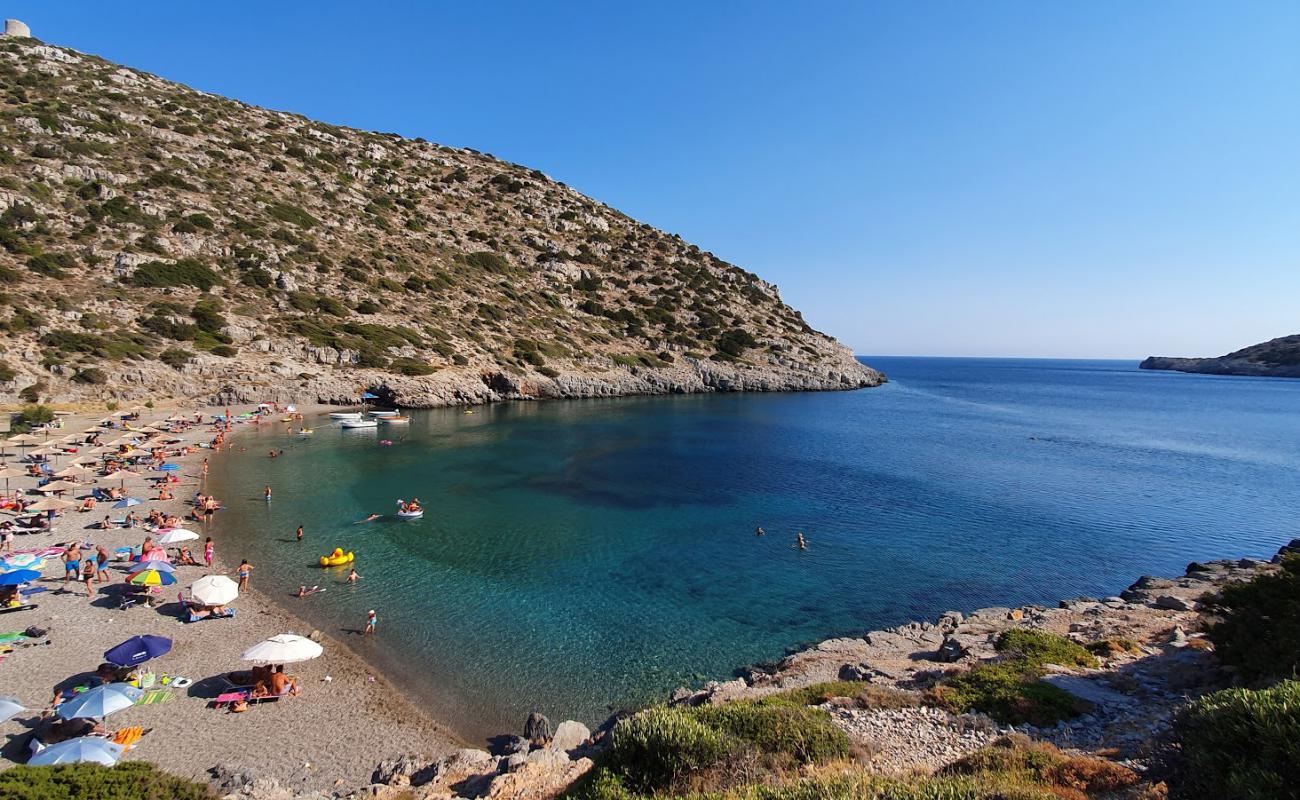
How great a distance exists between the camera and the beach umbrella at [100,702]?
11.9m

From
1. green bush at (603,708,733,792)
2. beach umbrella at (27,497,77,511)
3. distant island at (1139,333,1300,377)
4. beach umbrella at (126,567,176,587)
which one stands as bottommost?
beach umbrella at (126,567,176,587)

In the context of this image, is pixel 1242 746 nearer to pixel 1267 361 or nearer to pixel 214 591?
pixel 214 591

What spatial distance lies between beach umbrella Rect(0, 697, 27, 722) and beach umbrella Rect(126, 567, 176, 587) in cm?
654

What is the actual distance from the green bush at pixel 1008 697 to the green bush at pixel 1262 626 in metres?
3.85

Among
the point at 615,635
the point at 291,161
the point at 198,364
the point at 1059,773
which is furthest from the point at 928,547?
the point at 291,161

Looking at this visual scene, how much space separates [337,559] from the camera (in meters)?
23.4

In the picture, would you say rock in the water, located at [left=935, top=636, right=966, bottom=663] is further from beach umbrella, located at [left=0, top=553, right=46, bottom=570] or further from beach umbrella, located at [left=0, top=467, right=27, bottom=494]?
beach umbrella, located at [left=0, top=467, right=27, bottom=494]

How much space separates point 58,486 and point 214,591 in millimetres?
18638

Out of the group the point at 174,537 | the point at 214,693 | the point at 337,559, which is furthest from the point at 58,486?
the point at 214,693

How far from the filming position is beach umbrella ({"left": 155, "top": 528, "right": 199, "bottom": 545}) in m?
22.5

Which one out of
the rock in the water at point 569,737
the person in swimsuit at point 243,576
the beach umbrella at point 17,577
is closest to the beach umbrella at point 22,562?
the beach umbrella at point 17,577

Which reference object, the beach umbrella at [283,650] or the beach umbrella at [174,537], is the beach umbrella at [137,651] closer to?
the beach umbrella at [283,650]

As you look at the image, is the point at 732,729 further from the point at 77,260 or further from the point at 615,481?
the point at 77,260

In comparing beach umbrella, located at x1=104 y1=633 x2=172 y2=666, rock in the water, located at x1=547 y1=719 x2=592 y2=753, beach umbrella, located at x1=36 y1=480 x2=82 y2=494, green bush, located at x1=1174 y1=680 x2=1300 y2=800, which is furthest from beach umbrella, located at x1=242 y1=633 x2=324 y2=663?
beach umbrella, located at x1=36 y1=480 x2=82 y2=494
